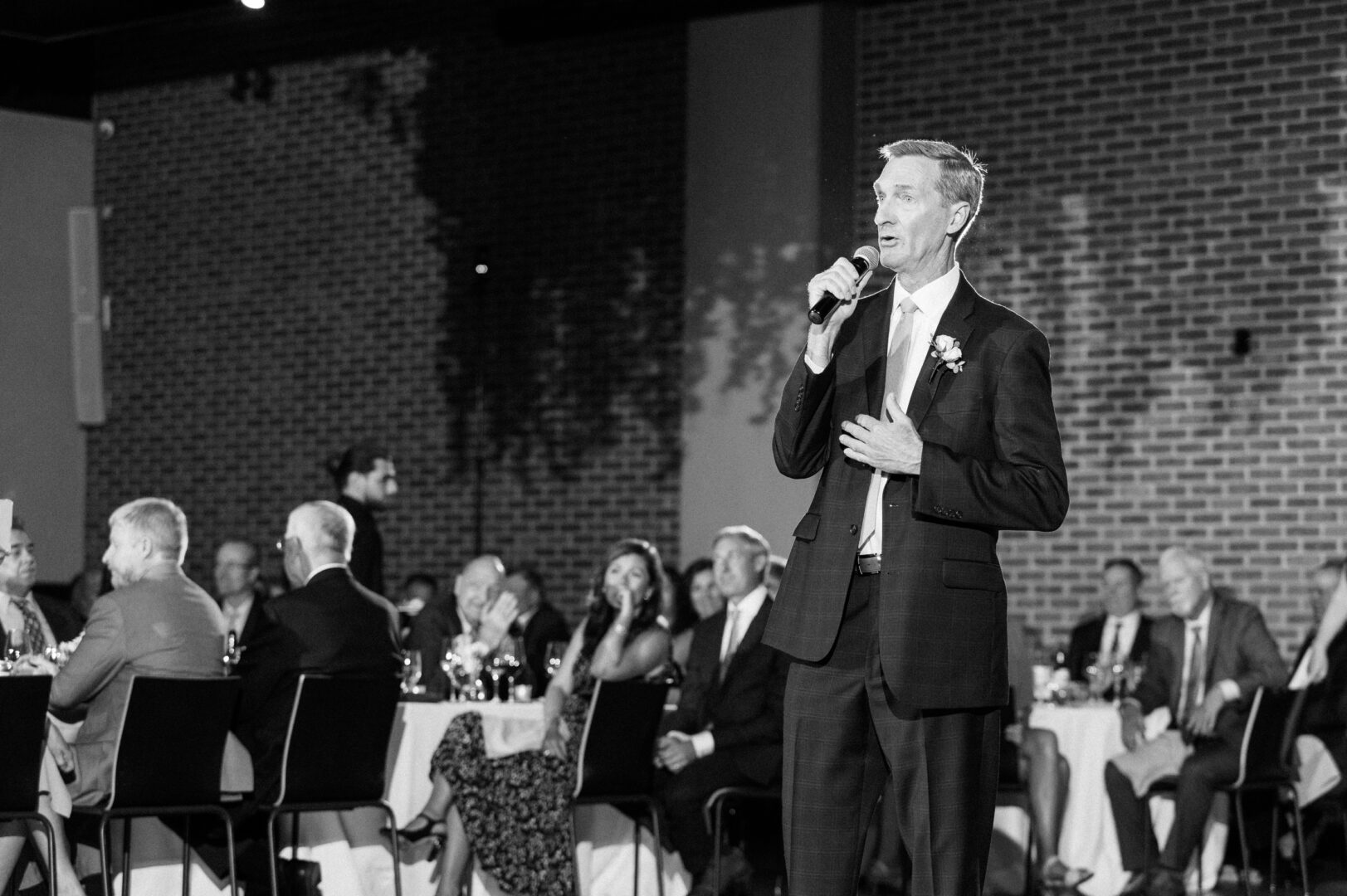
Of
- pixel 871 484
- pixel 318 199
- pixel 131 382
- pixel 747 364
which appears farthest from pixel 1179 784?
pixel 131 382

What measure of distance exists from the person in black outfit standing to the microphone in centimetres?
478

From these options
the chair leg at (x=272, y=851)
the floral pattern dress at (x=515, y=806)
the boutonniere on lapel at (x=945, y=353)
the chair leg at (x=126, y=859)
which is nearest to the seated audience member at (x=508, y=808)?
→ the floral pattern dress at (x=515, y=806)

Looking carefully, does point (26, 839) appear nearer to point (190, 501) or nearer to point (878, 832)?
point (878, 832)

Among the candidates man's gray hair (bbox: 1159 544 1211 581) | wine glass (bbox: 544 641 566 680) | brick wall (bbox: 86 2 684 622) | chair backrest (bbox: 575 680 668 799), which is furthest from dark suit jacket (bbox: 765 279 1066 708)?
brick wall (bbox: 86 2 684 622)

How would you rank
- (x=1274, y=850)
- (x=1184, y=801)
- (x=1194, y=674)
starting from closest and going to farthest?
(x=1184, y=801), (x=1274, y=850), (x=1194, y=674)

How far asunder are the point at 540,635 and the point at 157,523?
10.9 ft

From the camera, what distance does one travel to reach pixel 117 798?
4.59 meters

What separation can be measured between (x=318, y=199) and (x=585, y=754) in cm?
628

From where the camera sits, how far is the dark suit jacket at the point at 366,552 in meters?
7.30

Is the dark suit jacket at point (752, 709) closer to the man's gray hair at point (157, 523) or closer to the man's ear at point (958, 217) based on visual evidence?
the man's gray hair at point (157, 523)

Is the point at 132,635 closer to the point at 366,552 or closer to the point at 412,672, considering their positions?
the point at 412,672

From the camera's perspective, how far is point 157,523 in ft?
16.0

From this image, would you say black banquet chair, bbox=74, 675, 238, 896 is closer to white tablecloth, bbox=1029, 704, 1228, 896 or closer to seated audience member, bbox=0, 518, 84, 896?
seated audience member, bbox=0, 518, 84, 896

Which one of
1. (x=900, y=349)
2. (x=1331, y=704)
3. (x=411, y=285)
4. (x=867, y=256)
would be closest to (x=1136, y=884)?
(x=1331, y=704)
